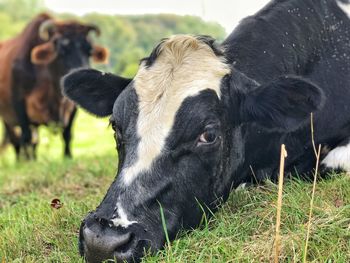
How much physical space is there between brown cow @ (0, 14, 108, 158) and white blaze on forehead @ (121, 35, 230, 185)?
25.1 feet

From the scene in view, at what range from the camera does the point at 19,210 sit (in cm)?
488

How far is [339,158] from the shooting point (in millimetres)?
4754

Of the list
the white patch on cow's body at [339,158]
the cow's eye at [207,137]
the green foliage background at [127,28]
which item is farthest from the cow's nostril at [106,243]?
the white patch on cow's body at [339,158]

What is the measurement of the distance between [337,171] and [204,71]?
1.46 m

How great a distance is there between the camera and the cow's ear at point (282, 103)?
3.92 metres

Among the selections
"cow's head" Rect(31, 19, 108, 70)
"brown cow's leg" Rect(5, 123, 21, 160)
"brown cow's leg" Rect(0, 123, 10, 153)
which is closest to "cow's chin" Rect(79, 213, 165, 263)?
"cow's head" Rect(31, 19, 108, 70)

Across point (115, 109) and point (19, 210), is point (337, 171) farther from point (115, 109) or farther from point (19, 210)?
point (19, 210)

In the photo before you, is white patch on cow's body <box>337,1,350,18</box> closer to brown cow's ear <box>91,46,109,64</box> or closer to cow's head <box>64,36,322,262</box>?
cow's head <box>64,36,322,262</box>

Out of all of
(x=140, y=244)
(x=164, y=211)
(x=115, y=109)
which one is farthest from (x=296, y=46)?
(x=140, y=244)

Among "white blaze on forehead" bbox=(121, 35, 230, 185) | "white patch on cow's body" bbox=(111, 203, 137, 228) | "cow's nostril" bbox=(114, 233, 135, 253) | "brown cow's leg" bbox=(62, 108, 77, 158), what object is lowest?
"brown cow's leg" bbox=(62, 108, 77, 158)

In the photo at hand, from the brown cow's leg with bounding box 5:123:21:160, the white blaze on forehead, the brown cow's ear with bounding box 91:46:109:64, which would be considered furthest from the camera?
the brown cow's leg with bounding box 5:123:21:160

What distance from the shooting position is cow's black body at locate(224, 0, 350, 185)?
4.59m

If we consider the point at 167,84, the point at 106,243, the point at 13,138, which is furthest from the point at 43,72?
the point at 106,243

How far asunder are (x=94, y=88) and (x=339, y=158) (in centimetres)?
192
